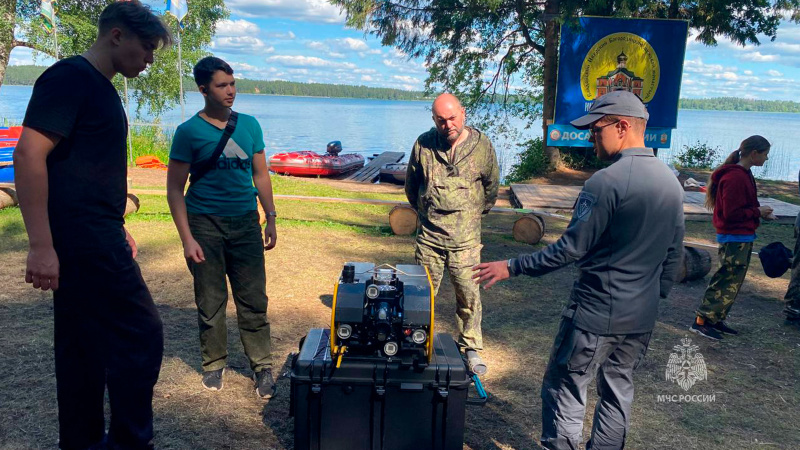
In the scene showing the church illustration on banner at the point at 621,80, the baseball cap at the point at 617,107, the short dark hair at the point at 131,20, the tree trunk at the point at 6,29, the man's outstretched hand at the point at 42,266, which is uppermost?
the tree trunk at the point at 6,29

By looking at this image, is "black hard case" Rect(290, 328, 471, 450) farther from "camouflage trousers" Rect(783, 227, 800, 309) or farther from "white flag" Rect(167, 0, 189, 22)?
"white flag" Rect(167, 0, 189, 22)

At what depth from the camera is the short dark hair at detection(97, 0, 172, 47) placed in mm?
2768

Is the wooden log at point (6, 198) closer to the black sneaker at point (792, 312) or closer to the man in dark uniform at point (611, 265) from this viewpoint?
the man in dark uniform at point (611, 265)

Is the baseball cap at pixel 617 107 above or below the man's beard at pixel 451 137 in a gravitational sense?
above

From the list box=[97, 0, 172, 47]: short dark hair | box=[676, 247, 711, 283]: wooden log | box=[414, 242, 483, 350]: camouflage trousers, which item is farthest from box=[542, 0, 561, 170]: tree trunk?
box=[97, 0, 172, 47]: short dark hair

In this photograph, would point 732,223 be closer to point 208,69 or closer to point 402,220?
point 208,69

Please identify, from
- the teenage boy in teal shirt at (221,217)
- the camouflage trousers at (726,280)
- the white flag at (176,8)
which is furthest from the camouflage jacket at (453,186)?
the white flag at (176,8)

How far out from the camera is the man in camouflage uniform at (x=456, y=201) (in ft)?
15.6

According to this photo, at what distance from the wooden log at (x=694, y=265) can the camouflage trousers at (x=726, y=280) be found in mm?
1777

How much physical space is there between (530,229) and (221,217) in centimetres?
630

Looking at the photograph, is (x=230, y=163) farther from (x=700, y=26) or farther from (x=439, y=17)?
(x=700, y=26)

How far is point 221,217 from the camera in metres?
4.14

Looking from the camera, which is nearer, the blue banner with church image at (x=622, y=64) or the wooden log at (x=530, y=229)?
the wooden log at (x=530, y=229)

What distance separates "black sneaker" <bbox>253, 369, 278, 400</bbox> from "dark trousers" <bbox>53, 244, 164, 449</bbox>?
1.19 meters
